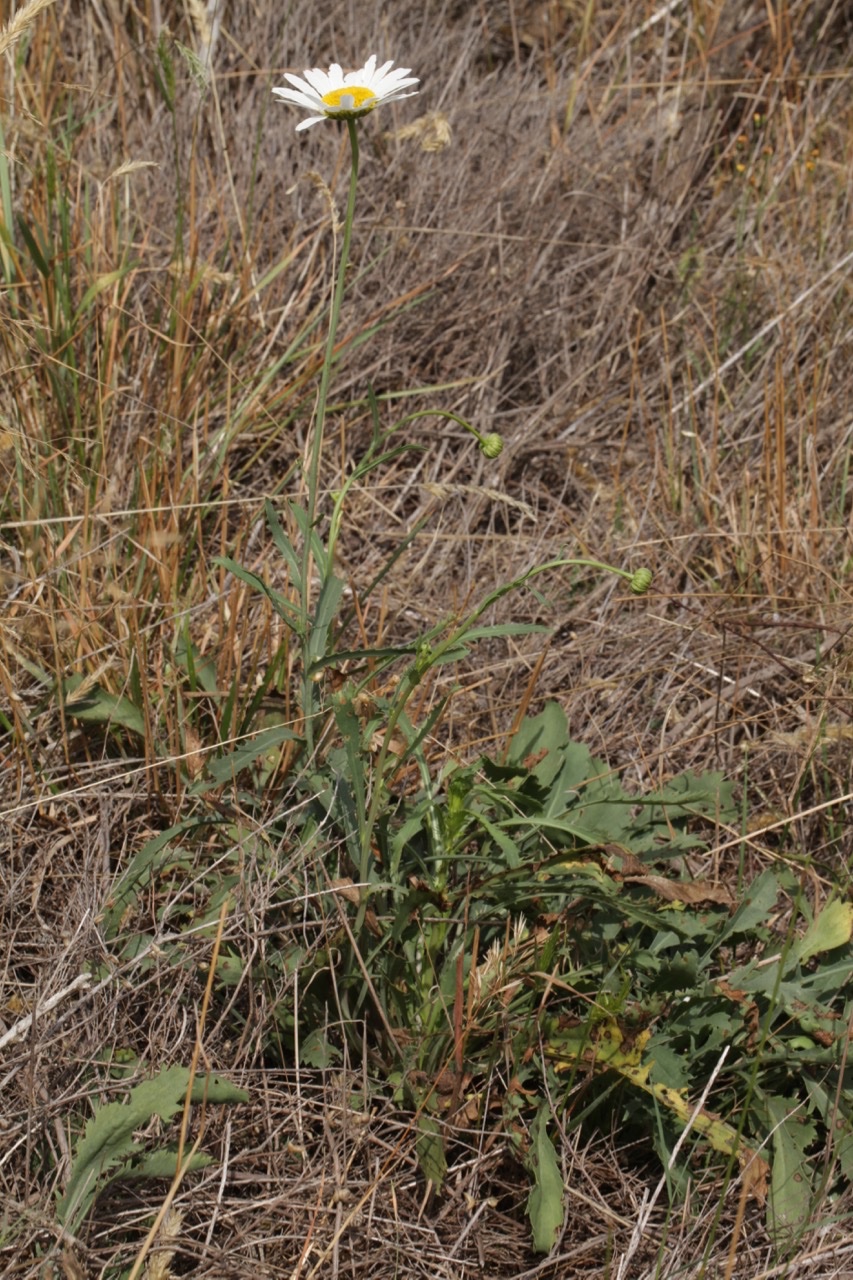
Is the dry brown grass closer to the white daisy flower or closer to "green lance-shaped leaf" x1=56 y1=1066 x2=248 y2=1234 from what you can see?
"green lance-shaped leaf" x1=56 y1=1066 x2=248 y2=1234

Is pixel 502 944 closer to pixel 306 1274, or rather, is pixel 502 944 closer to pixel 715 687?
pixel 306 1274

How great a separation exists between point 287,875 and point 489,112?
7.45 ft

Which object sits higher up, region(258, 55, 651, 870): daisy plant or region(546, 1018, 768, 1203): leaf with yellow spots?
region(258, 55, 651, 870): daisy plant

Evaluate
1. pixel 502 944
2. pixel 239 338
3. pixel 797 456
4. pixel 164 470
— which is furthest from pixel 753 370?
pixel 502 944

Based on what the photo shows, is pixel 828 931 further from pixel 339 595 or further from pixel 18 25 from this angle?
pixel 18 25

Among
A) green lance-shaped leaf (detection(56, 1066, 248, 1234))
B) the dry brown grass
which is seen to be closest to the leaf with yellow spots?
the dry brown grass

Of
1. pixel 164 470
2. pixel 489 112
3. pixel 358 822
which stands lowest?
pixel 358 822

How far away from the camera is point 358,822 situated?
4.85ft

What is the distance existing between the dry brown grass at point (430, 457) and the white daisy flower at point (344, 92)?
37cm

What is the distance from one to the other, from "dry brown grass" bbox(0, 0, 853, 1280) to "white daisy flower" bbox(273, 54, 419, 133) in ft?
1.22

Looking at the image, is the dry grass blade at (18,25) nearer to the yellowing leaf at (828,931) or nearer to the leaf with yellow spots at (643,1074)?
the leaf with yellow spots at (643,1074)

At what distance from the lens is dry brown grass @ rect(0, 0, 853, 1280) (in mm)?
1490

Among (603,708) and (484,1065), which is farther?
(603,708)

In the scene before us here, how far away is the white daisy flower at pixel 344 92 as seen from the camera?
1.39 metres
